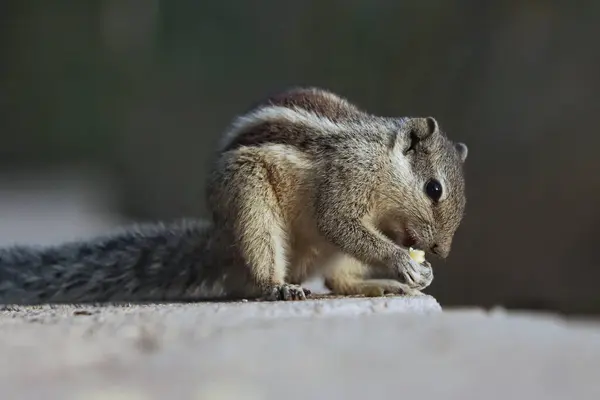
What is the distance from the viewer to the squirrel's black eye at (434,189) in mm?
3242

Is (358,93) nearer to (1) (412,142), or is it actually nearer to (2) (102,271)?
(1) (412,142)

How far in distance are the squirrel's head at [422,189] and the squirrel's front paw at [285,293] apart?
48 centimetres

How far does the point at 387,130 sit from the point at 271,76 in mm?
6747

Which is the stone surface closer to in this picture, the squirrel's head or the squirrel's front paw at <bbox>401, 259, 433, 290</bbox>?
the squirrel's front paw at <bbox>401, 259, 433, 290</bbox>

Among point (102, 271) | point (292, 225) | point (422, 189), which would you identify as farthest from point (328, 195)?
point (102, 271)

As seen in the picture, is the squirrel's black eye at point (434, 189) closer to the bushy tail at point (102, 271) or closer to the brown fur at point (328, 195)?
the brown fur at point (328, 195)

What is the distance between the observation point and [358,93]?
8352mm

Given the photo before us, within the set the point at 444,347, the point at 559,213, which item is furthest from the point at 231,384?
the point at 559,213

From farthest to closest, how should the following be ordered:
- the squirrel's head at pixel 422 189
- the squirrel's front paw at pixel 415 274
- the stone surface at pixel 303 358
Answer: the squirrel's head at pixel 422 189 → the squirrel's front paw at pixel 415 274 → the stone surface at pixel 303 358

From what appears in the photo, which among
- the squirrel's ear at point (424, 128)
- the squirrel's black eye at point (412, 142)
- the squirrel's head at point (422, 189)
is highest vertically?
the squirrel's ear at point (424, 128)

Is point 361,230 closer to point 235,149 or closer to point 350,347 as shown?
point 235,149

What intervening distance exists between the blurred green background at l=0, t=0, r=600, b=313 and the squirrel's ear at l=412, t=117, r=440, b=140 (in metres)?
3.46

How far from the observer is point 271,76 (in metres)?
9.99

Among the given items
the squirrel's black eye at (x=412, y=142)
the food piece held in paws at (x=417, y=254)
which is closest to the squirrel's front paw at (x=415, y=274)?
the food piece held in paws at (x=417, y=254)
